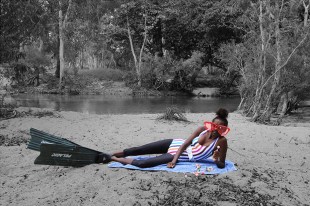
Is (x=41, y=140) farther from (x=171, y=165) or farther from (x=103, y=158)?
(x=171, y=165)

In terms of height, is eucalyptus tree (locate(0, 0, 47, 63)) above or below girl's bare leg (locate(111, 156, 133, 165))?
above

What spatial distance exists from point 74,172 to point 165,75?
1133 inches

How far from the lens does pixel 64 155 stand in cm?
577

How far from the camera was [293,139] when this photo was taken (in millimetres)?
9422

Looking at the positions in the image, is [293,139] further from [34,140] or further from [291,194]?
[34,140]

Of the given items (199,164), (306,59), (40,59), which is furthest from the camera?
(40,59)

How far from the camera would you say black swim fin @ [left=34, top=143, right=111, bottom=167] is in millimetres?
5746

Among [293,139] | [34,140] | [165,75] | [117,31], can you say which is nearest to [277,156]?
[293,139]

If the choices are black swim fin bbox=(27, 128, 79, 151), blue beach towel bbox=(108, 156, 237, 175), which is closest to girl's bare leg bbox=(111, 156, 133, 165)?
blue beach towel bbox=(108, 156, 237, 175)

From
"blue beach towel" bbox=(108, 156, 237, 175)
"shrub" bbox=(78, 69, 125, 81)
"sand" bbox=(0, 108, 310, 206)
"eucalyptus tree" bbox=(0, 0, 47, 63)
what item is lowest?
"sand" bbox=(0, 108, 310, 206)

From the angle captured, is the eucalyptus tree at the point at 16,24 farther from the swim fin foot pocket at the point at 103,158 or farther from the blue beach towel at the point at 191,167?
the blue beach towel at the point at 191,167

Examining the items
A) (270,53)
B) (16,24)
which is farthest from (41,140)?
(270,53)

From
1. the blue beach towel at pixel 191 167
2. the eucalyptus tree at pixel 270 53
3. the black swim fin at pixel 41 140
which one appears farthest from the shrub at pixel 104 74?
the blue beach towel at pixel 191 167

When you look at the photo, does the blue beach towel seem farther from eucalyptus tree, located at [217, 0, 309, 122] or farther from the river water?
the river water
